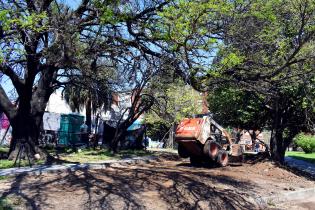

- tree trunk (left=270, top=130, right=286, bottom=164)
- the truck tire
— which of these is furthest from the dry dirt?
tree trunk (left=270, top=130, right=286, bottom=164)

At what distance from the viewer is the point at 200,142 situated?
18.1 metres

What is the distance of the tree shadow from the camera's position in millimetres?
9539

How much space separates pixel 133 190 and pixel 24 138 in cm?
617

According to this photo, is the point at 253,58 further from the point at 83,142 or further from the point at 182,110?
the point at 182,110

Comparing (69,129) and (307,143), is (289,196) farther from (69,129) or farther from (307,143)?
(307,143)

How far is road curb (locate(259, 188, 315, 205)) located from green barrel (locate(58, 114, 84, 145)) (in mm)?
15123

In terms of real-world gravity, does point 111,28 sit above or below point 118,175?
above

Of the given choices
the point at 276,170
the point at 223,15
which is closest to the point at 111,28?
the point at 223,15

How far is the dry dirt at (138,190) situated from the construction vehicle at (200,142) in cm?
249

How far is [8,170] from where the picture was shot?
40.4 ft

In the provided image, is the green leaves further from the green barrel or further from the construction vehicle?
the green barrel

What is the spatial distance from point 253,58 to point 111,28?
14.0 feet

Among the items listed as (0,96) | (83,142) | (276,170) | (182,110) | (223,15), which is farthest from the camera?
(182,110)

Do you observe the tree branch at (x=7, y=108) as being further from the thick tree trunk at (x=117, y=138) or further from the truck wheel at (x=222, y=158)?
the truck wheel at (x=222, y=158)
